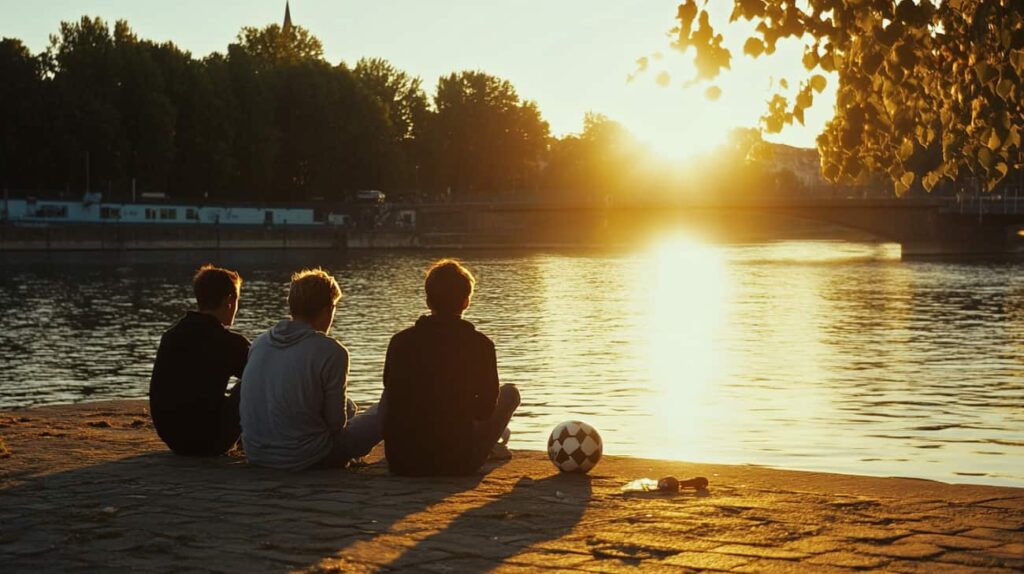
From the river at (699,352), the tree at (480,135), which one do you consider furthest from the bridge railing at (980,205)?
the tree at (480,135)

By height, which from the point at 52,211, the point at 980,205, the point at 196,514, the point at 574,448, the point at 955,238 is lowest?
the point at 196,514

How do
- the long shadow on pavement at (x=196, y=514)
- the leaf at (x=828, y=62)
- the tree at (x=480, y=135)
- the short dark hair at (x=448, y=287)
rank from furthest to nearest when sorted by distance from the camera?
the tree at (x=480, y=135) → the short dark hair at (x=448, y=287) → the leaf at (x=828, y=62) → the long shadow on pavement at (x=196, y=514)

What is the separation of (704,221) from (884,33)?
625 feet

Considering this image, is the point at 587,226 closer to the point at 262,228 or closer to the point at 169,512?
the point at 262,228

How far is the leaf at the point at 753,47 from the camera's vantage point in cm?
754

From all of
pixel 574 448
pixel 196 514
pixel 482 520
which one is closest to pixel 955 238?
pixel 574 448

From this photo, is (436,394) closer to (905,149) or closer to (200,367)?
(200,367)

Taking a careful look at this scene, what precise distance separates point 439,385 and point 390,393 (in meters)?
0.34

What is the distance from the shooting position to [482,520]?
7797 millimetres

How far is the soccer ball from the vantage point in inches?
385

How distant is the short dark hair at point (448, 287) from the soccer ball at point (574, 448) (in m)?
1.20

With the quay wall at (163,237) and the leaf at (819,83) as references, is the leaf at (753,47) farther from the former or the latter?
the quay wall at (163,237)

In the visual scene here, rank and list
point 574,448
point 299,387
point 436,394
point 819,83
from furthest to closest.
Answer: point 574,448 < point 299,387 < point 436,394 < point 819,83

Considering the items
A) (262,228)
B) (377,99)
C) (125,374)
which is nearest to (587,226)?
(377,99)
